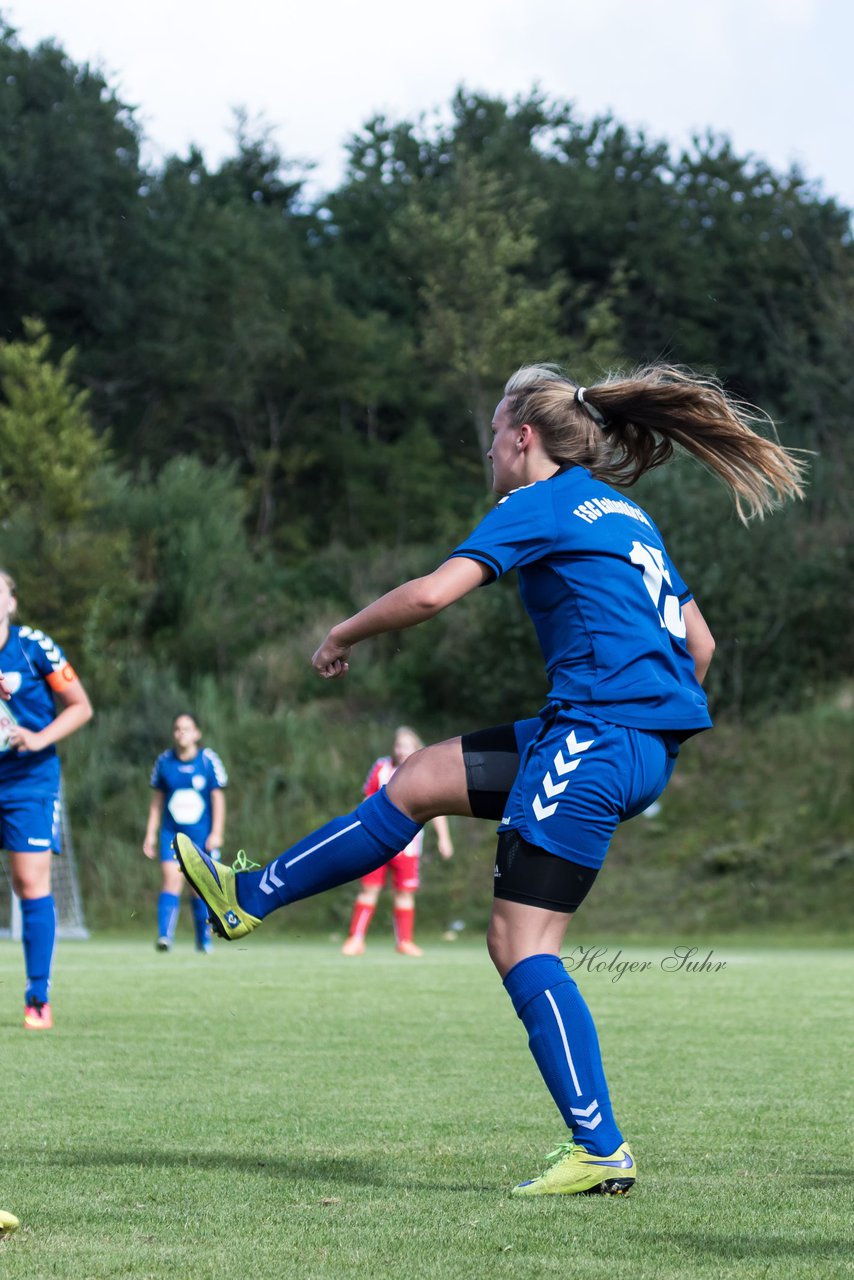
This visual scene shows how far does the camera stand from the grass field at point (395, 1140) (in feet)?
10.7

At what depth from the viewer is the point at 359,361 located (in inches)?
1726

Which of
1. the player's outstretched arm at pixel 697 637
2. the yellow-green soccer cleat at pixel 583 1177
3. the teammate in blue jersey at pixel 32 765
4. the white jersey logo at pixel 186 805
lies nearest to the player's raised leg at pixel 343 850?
the player's outstretched arm at pixel 697 637

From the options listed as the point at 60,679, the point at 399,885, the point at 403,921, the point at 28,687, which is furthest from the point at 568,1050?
the point at 403,921

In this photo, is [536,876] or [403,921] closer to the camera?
[536,876]

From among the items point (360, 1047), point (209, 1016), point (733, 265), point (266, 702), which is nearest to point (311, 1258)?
point (360, 1047)

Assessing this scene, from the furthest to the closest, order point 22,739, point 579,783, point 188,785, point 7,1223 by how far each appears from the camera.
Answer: point 188,785
point 22,739
point 579,783
point 7,1223

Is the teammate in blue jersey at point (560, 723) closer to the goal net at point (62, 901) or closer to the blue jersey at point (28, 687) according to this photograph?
the blue jersey at point (28, 687)

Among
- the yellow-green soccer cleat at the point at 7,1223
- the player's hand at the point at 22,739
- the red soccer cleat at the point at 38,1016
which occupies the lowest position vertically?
the red soccer cleat at the point at 38,1016

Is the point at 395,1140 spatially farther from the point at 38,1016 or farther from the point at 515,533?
the point at 38,1016

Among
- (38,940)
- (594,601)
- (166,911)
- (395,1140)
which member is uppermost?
(594,601)

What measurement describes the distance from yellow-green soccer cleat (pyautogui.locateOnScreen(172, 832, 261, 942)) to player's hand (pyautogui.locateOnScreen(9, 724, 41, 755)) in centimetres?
288

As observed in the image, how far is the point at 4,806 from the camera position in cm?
735

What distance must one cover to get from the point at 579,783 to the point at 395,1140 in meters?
1.43

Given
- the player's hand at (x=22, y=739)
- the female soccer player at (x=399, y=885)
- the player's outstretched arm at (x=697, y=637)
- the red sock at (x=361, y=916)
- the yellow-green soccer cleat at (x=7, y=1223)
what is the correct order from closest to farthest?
the yellow-green soccer cleat at (x=7, y=1223) → the player's outstretched arm at (x=697, y=637) → the player's hand at (x=22, y=739) → the female soccer player at (x=399, y=885) → the red sock at (x=361, y=916)
